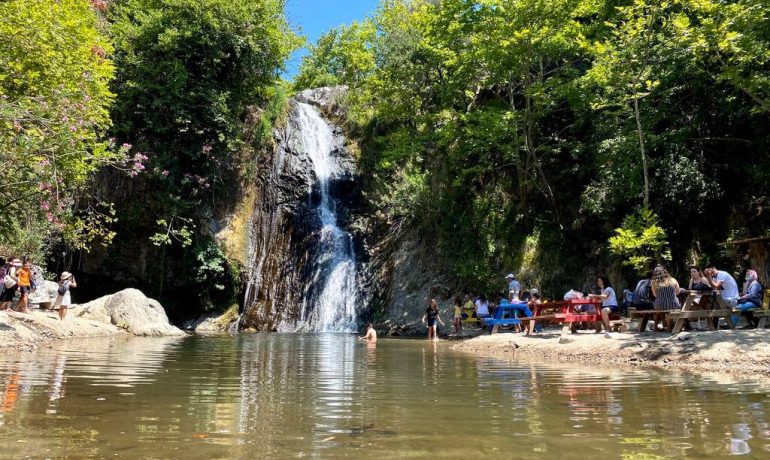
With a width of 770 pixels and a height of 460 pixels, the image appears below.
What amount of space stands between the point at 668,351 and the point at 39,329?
12329 millimetres

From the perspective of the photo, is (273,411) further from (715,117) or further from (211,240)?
(211,240)

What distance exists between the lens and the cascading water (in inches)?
930

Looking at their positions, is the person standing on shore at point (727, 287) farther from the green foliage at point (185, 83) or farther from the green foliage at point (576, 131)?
the green foliage at point (185, 83)

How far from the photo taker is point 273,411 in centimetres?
453

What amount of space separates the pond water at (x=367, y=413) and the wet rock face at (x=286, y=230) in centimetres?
1641

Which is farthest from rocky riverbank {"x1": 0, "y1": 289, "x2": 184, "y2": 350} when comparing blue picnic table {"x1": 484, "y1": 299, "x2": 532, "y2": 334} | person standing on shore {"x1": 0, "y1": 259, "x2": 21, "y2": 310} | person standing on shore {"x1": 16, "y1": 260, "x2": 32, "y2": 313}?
blue picnic table {"x1": 484, "y1": 299, "x2": 532, "y2": 334}

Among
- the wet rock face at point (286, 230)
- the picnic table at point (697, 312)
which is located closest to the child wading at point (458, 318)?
the wet rock face at point (286, 230)

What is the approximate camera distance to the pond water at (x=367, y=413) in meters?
3.32

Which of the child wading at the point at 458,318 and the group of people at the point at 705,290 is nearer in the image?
the group of people at the point at 705,290

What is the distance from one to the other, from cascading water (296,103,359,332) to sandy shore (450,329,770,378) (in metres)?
12.8

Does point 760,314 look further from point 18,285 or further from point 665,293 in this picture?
point 18,285

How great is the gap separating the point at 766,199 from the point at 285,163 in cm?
1945

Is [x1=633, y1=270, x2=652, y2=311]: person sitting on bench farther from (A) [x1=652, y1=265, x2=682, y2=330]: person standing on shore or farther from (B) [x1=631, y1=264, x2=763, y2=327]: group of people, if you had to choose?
(A) [x1=652, y1=265, x2=682, y2=330]: person standing on shore

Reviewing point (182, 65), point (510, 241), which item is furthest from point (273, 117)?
point (510, 241)
